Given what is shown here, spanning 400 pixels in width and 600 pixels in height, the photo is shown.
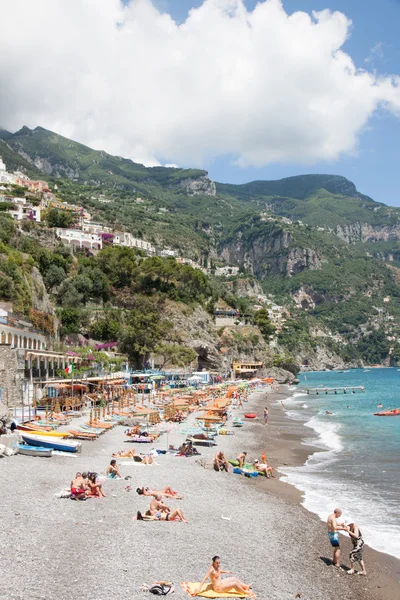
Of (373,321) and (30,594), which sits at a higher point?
(373,321)

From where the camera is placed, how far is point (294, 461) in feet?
→ 68.4

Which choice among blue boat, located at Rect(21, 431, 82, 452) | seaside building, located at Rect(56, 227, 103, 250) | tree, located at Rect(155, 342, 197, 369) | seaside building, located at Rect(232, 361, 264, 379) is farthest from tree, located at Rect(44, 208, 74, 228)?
blue boat, located at Rect(21, 431, 82, 452)

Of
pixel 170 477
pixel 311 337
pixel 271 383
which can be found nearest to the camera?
pixel 170 477

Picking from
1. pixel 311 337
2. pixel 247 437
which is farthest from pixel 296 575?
pixel 311 337

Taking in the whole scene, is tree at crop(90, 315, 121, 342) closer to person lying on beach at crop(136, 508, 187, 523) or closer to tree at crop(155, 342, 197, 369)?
tree at crop(155, 342, 197, 369)

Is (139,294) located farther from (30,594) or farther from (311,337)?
(311,337)

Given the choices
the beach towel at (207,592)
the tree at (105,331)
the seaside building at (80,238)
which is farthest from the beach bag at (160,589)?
the seaside building at (80,238)

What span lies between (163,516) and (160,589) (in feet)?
12.7

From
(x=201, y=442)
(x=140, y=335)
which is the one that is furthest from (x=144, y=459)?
(x=140, y=335)

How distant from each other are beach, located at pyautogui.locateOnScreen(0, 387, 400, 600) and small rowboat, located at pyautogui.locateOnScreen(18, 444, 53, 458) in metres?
0.49

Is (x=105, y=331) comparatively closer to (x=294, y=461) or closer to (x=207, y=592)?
(x=294, y=461)

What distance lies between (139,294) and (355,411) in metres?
37.6

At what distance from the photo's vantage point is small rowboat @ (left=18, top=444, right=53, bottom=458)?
17.0 m

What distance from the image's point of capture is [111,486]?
14195mm
